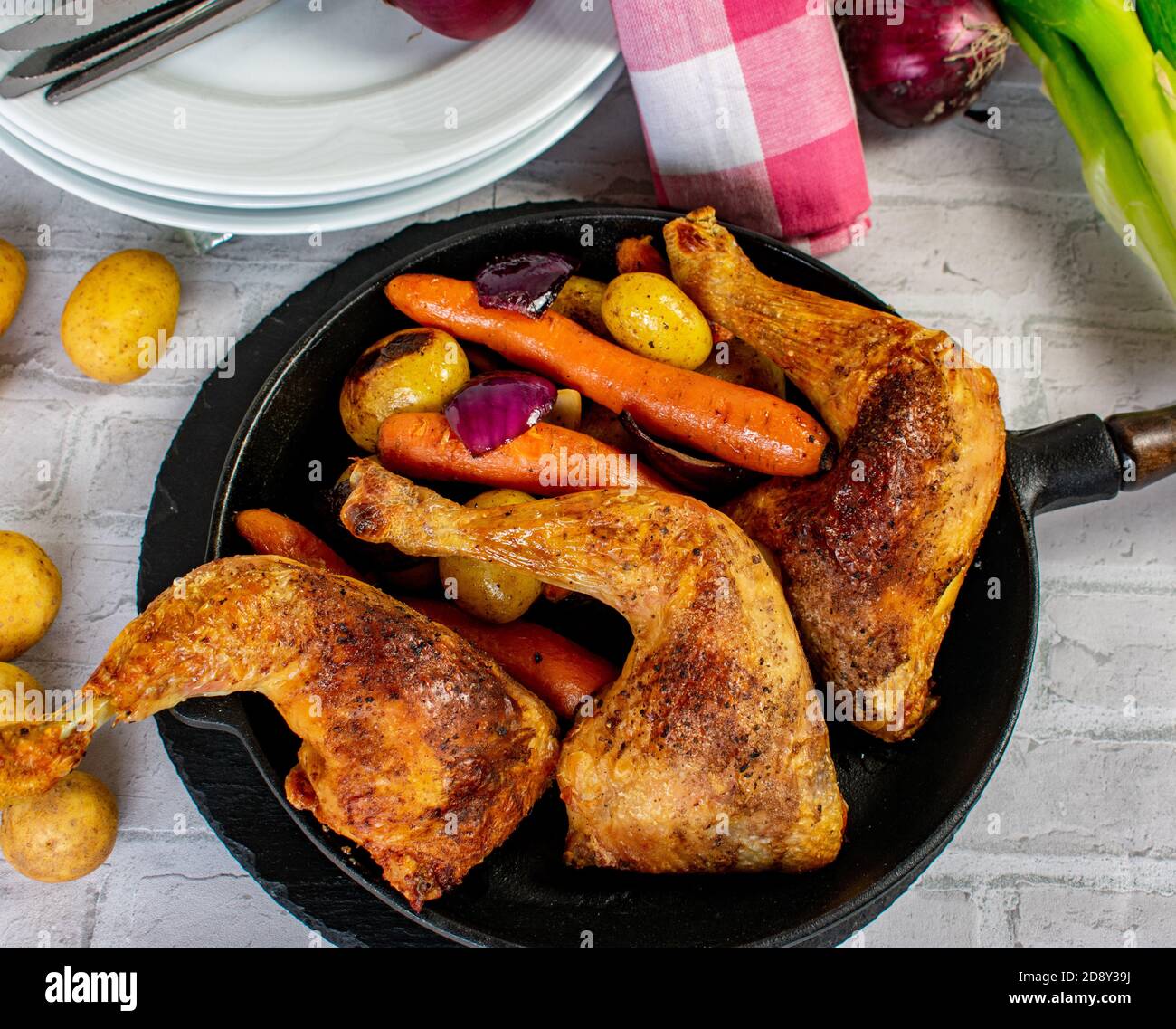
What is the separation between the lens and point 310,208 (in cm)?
190

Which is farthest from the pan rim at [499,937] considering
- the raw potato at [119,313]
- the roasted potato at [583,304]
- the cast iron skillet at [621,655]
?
the raw potato at [119,313]

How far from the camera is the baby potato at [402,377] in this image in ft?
5.35

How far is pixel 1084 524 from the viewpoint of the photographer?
81.6 inches

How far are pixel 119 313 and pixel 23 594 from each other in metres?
0.52

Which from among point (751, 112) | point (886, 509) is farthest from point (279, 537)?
point (751, 112)

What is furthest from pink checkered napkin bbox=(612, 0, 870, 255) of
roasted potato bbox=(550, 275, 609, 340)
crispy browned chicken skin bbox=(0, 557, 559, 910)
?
crispy browned chicken skin bbox=(0, 557, 559, 910)

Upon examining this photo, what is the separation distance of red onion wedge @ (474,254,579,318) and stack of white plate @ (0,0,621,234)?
0.77ft

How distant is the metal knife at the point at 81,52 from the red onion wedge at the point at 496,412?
83 cm

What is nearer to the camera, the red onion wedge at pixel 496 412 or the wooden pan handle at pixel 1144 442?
the red onion wedge at pixel 496 412

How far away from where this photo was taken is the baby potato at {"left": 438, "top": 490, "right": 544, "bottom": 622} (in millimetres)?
1585

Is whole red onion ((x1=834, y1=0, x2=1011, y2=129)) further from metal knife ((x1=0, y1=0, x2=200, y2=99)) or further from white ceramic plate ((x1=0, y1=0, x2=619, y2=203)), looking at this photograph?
metal knife ((x1=0, y1=0, x2=200, y2=99))

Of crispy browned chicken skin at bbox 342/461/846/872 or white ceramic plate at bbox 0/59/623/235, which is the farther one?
white ceramic plate at bbox 0/59/623/235

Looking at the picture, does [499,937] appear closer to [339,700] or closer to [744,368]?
[339,700]

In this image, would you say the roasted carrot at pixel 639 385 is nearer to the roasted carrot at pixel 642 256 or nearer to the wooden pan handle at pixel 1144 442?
the roasted carrot at pixel 642 256
